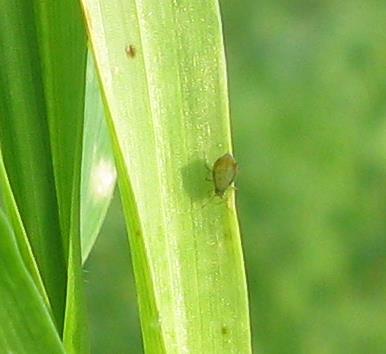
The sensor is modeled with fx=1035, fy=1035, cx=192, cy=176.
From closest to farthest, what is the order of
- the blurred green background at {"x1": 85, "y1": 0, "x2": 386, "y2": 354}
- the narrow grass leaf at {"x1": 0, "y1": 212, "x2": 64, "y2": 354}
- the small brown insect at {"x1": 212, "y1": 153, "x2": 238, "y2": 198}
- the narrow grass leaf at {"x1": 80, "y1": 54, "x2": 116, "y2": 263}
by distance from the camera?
1. the narrow grass leaf at {"x1": 0, "y1": 212, "x2": 64, "y2": 354}
2. the small brown insect at {"x1": 212, "y1": 153, "x2": 238, "y2": 198}
3. the narrow grass leaf at {"x1": 80, "y1": 54, "x2": 116, "y2": 263}
4. the blurred green background at {"x1": 85, "y1": 0, "x2": 386, "y2": 354}

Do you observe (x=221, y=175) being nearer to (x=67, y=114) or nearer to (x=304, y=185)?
(x=67, y=114)

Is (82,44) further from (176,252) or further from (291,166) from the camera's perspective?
(291,166)

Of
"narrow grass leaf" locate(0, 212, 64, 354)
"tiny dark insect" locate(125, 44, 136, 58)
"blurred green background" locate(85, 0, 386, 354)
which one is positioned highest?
"tiny dark insect" locate(125, 44, 136, 58)

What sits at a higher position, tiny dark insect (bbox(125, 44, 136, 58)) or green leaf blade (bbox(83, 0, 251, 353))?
tiny dark insect (bbox(125, 44, 136, 58))

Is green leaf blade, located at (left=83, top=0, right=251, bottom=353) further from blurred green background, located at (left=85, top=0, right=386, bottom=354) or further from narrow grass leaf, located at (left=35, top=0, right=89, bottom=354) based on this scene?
blurred green background, located at (left=85, top=0, right=386, bottom=354)

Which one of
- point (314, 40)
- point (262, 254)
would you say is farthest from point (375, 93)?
point (262, 254)

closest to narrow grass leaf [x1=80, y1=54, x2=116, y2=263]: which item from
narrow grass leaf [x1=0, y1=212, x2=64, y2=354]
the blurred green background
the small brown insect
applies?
the small brown insect

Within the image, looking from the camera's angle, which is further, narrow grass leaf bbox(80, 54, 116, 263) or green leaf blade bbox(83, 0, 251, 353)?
narrow grass leaf bbox(80, 54, 116, 263)
